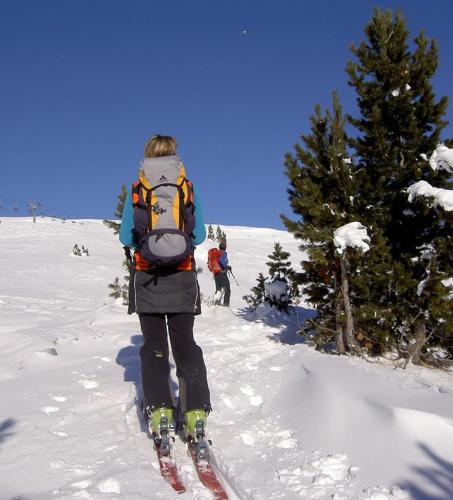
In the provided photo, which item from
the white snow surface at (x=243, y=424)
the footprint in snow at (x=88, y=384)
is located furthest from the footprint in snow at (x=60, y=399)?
the footprint in snow at (x=88, y=384)

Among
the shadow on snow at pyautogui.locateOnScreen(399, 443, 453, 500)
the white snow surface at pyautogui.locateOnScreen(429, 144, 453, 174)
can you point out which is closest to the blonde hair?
the shadow on snow at pyautogui.locateOnScreen(399, 443, 453, 500)

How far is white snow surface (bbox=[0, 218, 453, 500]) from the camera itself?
2941mm

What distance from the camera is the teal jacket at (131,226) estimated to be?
3.75m

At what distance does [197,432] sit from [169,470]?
342 mm

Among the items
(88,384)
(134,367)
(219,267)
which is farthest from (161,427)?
(219,267)

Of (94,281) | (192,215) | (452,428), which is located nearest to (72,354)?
(192,215)

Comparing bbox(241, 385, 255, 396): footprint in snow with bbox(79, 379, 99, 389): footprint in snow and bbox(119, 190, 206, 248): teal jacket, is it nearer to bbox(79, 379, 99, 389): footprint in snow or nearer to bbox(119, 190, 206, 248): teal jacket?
bbox(79, 379, 99, 389): footprint in snow

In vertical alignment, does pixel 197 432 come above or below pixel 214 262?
below

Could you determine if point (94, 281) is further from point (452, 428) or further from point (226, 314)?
point (452, 428)

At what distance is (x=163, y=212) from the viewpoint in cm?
360

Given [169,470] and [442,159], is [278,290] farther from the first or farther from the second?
[169,470]

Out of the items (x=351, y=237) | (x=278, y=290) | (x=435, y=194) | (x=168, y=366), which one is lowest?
(x=278, y=290)

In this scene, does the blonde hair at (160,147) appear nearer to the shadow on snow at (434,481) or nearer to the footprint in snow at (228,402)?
the footprint in snow at (228,402)

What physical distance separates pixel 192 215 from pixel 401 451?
6.99ft
